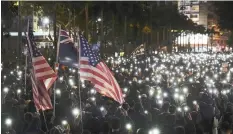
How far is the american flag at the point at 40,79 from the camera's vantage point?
12299 millimetres

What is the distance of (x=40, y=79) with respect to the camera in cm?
1256

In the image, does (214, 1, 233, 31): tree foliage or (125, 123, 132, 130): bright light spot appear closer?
(125, 123, 132, 130): bright light spot

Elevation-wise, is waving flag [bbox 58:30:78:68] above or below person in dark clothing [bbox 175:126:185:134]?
above

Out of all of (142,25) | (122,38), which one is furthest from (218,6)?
(122,38)

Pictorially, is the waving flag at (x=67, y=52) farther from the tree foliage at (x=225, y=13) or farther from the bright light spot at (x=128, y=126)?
the tree foliage at (x=225, y=13)

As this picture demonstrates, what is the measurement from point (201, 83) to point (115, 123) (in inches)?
408

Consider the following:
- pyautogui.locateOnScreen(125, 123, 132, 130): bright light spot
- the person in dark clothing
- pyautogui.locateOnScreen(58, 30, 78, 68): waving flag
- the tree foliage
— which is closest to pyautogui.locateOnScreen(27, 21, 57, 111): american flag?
pyautogui.locateOnScreen(58, 30, 78, 68): waving flag

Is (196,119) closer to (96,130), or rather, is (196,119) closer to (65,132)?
(96,130)

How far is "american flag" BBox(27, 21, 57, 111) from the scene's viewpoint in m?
12.3

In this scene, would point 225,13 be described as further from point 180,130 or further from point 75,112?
point 180,130

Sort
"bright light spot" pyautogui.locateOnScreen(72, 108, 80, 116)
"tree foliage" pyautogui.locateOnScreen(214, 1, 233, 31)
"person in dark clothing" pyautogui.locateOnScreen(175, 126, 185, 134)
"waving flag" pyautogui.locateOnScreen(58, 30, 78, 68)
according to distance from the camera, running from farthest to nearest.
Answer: "tree foliage" pyautogui.locateOnScreen(214, 1, 233, 31)
"waving flag" pyautogui.locateOnScreen(58, 30, 78, 68)
"bright light spot" pyautogui.locateOnScreen(72, 108, 80, 116)
"person in dark clothing" pyautogui.locateOnScreen(175, 126, 185, 134)

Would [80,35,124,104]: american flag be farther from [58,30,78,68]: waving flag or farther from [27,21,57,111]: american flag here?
[58,30,78,68]: waving flag

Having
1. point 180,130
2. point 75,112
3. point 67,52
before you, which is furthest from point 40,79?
point 180,130

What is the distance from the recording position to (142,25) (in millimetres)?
62312
